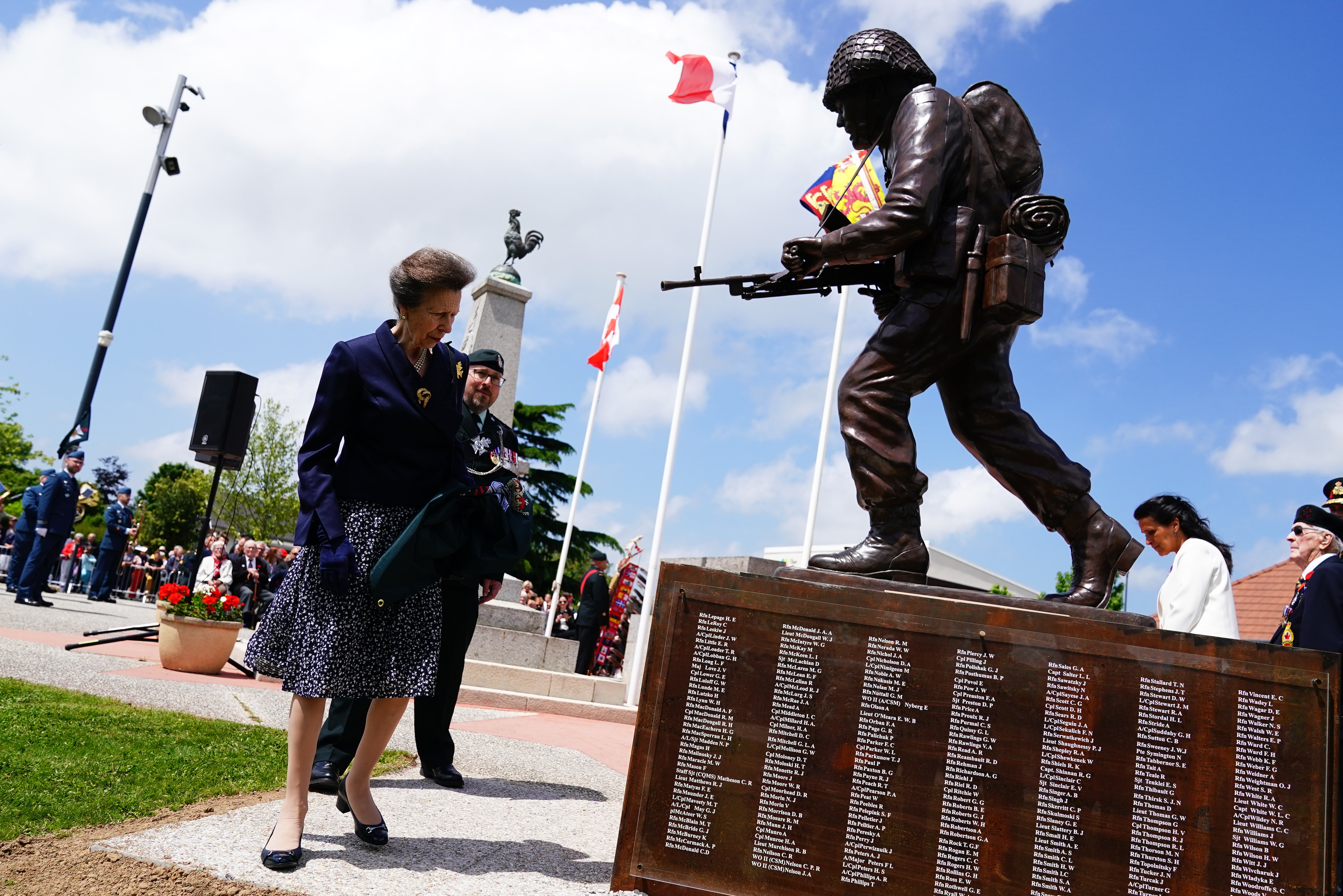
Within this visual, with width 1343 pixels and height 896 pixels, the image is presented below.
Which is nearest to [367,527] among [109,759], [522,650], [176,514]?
[109,759]

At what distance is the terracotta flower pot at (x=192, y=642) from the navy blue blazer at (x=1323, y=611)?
24.8 feet

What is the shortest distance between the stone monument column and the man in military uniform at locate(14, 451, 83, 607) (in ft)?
19.5

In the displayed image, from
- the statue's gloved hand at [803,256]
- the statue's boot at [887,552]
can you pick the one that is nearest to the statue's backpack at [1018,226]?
the statue's gloved hand at [803,256]

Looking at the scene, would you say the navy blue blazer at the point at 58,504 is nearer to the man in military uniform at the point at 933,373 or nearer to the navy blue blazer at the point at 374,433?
the navy blue blazer at the point at 374,433

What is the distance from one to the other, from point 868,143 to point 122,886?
12.3 ft

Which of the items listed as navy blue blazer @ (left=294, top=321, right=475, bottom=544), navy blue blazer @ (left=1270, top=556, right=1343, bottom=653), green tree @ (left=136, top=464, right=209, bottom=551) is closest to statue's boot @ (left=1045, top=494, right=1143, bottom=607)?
navy blue blazer @ (left=1270, top=556, right=1343, bottom=653)

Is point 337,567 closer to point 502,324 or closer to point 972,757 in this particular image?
point 972,757

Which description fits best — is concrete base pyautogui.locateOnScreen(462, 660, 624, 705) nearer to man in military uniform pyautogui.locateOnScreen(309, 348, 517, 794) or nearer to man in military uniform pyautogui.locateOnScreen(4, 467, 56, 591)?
man in military uniform pyautogui.locateOnScreen(309, 348, 517, 794)

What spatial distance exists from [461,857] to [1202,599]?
3.63m

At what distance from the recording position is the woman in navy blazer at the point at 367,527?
2943 mm

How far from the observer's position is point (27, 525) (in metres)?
12.9

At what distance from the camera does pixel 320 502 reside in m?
2.94

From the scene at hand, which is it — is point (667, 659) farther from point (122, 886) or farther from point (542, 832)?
point (122, 886)

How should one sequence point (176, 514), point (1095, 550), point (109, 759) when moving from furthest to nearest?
point (176, 514), point (109, 759), point (1095, 550)
